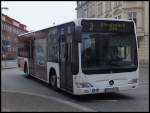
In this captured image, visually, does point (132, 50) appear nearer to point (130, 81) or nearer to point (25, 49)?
point (130, 81)

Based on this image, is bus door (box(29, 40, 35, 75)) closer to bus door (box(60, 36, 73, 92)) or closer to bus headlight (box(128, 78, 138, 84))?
bus door (box(60, 36, 73, 92))

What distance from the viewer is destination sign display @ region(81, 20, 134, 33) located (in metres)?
13.1

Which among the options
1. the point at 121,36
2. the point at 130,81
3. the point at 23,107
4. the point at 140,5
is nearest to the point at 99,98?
the point at 130,81

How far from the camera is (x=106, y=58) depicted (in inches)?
516

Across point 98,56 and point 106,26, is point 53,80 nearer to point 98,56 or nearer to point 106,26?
point 98,56

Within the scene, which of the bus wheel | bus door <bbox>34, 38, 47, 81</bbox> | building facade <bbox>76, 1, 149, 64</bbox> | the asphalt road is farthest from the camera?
building facade <bbox>76, 1, 149, 64</bbox>

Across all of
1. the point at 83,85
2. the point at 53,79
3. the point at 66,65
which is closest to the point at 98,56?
the point at 83,85

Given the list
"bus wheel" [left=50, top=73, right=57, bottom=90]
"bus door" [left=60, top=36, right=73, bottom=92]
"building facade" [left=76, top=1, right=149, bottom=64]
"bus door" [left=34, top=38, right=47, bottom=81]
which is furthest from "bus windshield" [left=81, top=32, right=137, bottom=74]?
"building facade" [left=76, top=1, right=149, bottom=64]

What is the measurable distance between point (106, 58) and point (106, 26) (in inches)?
43.0

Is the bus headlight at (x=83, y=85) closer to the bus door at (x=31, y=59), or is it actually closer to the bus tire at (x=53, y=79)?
the bus tire at (x=53, y=79)

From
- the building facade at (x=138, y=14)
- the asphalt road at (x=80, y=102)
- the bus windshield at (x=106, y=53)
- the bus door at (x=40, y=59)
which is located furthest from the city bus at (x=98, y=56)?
the building facade at (x=138, y=14)

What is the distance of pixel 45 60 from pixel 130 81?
201 inches

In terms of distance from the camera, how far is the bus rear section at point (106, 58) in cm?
1290

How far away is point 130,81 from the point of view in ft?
44.5
